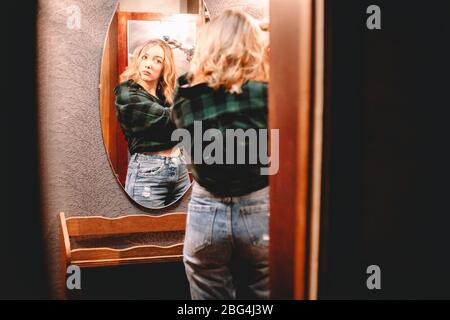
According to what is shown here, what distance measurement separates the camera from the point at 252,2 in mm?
2543

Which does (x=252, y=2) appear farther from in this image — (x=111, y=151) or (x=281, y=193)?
(x=281, y=193)

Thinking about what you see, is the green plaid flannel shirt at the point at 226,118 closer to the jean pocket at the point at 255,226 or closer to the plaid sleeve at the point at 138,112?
the jean pocket at the point at 255,226

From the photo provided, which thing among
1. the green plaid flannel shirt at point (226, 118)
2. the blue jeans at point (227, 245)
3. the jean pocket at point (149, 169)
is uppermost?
the green plaid flannel shirt at point (226, 118)

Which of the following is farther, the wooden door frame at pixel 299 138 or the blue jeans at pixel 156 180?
the blue jeans at pixel 156 180

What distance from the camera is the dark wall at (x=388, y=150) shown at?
960 mm

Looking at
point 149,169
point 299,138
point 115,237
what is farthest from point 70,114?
point 299,138

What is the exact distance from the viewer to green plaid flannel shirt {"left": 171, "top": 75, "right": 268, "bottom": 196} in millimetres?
1312

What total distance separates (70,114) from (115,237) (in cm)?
62

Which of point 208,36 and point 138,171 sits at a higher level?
point 208,36

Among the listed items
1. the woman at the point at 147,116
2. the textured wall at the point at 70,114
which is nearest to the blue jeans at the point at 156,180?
the woman at the point at 147,116

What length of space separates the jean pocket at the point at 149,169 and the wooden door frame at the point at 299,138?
1335 mm
